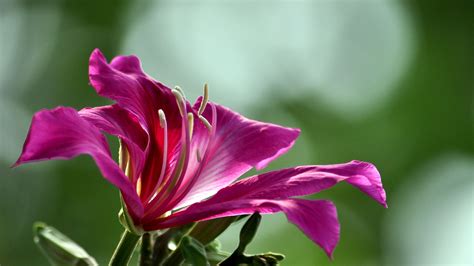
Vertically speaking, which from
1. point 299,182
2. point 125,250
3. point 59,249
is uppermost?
point 299,182

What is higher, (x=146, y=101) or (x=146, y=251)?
(x=146, y=101)

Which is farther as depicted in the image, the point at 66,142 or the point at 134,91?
the point at 134,91

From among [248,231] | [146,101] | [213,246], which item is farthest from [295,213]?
[146,101]

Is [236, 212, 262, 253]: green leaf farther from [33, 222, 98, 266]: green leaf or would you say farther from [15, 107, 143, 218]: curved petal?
[33, 222, 98, 266]: green leaf

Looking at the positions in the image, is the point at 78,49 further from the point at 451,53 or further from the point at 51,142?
the point at 51,142

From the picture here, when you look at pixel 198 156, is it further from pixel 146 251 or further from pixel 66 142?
→ pixel 66 142

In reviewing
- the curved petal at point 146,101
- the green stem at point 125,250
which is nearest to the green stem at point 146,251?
the green stem at point 125,250

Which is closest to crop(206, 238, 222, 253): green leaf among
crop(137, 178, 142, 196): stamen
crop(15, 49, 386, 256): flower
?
crop(15, 49, 386, 256): flower

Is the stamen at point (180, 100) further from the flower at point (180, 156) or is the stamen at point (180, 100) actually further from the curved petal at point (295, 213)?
the curved petal at point (295, 213)
